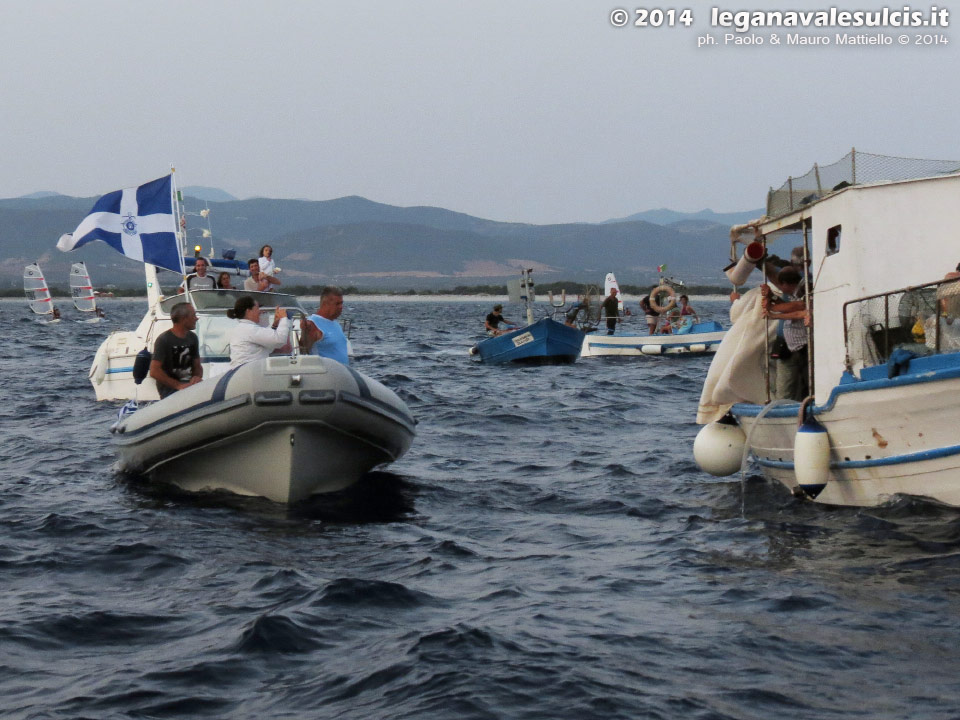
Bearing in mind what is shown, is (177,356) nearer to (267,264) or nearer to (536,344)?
(267,264)

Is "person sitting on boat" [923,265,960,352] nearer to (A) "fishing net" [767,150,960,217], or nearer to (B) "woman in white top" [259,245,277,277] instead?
(A) "fishing net" [767,150,960,217]

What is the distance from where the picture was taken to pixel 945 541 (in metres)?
8.16

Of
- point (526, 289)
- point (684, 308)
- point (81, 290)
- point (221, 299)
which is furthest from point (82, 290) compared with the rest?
point (221, 299)

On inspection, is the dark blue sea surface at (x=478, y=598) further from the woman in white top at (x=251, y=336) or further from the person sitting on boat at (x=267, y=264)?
the person sitting on boat at (x=267, y=264)

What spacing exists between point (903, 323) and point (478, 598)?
3909 mm

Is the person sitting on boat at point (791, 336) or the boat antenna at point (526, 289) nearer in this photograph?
the person sitting on boat at point (791, 336)

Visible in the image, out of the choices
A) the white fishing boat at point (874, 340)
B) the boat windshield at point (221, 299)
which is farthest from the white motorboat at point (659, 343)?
the white fishing boat at point (874, 340)

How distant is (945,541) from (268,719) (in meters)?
5.07

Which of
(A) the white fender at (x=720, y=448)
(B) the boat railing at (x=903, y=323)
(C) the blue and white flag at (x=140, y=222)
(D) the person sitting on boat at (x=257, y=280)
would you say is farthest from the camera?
(C) the blue and white flag at (x=140, y=222)

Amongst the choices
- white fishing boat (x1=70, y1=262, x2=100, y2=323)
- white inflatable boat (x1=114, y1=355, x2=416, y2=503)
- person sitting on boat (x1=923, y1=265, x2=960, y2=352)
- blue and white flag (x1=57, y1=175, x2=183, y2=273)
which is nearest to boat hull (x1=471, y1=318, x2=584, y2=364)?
blue and white flag (x1=57, y1=175, x2=183, y2=273)

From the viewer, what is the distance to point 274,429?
9.89 m

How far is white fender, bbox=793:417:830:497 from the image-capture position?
9219 mm

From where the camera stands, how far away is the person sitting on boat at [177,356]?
11188 mm

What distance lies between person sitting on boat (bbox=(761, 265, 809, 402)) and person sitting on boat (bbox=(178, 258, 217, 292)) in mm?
8667
